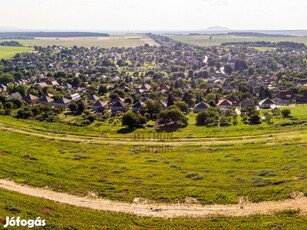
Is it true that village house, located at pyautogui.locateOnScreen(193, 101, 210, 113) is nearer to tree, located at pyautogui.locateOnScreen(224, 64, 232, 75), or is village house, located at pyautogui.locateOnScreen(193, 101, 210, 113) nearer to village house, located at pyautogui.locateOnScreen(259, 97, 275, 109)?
village house, located at pyautogui.locateOnScreen(259, 97, 275, 109)

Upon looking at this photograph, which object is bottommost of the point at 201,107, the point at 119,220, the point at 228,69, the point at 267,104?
the point at 119,220

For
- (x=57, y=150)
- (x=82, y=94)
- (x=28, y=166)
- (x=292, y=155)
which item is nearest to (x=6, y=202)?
(x=28, y=166)

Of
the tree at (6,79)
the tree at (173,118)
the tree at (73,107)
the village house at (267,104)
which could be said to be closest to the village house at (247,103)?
the village house at (267,104)

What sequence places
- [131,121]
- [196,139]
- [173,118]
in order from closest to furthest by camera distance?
[196,139]
[131,121]
[173,118]

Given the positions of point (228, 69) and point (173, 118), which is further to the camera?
point (228, 69)

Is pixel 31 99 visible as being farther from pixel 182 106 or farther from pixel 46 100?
pixel 182 106

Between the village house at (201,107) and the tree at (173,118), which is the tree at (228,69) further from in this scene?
the tree at (173,118)

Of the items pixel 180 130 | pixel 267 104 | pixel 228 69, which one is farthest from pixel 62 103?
pixel 228 69

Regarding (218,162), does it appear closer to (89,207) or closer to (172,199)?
(172,199)
